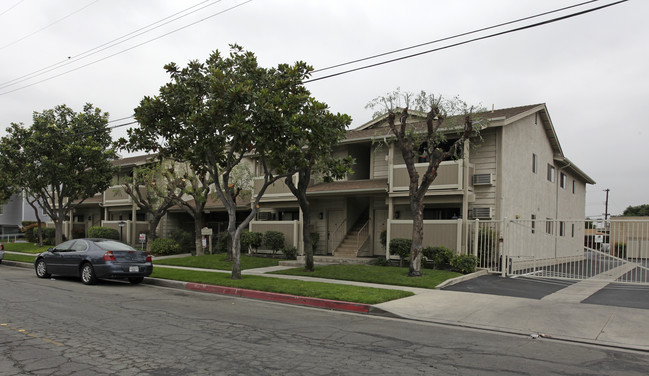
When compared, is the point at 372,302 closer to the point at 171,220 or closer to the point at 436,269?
the point at 436,269

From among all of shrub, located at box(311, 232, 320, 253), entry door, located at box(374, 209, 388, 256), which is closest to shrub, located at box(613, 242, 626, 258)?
entry door, located at box(374, 209, 388, 256)

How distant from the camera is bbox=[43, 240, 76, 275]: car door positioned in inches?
587

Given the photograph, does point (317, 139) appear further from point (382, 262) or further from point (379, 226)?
point (379, 226)

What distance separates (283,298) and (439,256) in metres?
7.27

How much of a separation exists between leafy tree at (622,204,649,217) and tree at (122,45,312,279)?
73.4 m

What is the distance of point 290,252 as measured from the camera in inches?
870

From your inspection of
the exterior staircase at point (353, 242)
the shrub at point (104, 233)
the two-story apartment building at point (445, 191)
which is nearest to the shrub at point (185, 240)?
the two-story apartment building at point (445, 191)

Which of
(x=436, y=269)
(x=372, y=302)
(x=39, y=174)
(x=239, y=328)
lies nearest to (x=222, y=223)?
(x=39, y=174)

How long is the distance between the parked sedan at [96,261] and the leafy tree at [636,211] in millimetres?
75617

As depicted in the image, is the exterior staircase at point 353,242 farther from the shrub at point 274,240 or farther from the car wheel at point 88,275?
the car wheel at point 88,275

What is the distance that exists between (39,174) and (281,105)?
1688cm

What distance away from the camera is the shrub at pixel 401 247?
714 inches

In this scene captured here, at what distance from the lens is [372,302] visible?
10.8m

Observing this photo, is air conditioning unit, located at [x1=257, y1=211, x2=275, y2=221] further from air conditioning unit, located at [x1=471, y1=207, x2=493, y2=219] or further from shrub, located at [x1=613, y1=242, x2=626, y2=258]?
shrub, located at [x1=613, y1=242, x2=626, y2=258]
